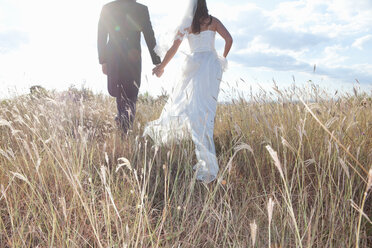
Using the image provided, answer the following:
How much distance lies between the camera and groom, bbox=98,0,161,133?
4688mm

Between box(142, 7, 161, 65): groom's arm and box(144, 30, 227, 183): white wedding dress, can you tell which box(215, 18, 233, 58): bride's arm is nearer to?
box(144, 30, 227, 183): white wedding dress

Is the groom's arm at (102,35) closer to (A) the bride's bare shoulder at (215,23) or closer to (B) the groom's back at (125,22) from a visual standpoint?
(B) the groom's back at (125,22)

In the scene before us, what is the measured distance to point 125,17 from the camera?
468cm

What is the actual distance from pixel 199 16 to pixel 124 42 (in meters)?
1.54

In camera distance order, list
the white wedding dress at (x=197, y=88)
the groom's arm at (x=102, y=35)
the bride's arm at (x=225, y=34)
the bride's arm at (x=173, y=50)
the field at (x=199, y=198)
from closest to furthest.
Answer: the field at (x=199, y=198)
the white wedding dress at (x=197, y=88)
the bride's arm at (x=173, y=50)
the bride's arm at (x=225, y=34)
the groom's arm at (x=102, y=35)

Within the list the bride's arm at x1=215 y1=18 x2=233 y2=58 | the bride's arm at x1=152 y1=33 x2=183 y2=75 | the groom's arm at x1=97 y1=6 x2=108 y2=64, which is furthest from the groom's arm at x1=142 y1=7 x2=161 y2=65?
the bride's arm at x1=215 y1=18 x2=233 y2=58

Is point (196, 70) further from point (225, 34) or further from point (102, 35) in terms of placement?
point (102, 35)

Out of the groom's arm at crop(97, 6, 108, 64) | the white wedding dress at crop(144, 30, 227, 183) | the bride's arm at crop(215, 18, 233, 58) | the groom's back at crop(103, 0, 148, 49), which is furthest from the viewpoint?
the groom's arm at crop(97, 6, 108, 64)

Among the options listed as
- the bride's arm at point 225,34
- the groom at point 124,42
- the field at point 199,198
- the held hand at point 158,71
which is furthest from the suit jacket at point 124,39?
the field at point 199,198

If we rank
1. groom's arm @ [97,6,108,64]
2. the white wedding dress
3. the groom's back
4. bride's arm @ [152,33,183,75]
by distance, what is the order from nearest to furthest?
1. the white wedding dress
2. bride's arm @ [152,33,183,75]
3. the groom's back
4. groom's arm @ [97,6,108,64]

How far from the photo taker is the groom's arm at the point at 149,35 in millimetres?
4730

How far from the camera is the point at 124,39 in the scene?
4.70 meters

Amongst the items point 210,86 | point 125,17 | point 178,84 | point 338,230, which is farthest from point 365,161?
point 125,17

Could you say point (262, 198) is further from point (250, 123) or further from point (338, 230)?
point (250, 123)
